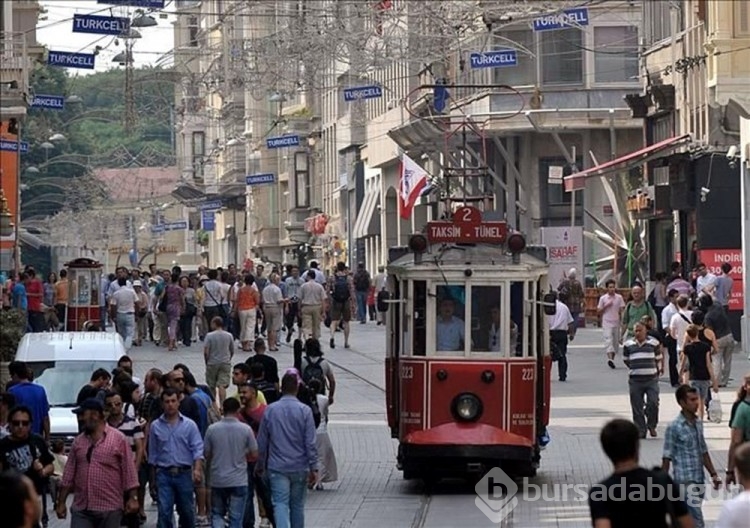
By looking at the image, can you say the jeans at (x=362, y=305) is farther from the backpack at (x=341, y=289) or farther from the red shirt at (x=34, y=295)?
the red shirt at (x=34, y=295)

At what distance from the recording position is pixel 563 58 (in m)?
57.8

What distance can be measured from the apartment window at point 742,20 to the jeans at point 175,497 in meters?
22.7

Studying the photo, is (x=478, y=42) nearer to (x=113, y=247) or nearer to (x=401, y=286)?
(x=401, y=286)

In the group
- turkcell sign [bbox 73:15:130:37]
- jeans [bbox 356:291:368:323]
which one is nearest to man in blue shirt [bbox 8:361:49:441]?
turkcell sign [bbox 73:15:130:37]

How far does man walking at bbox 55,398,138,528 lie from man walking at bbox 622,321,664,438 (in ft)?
35.6

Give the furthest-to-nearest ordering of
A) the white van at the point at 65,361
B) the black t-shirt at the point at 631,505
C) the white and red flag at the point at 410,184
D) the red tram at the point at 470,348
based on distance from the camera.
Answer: the white and red flag at the point at 410,184 → the white van at the point at 65,361 → the red tram at the point at 470,348 → the black t-shirt at the point at 631,505

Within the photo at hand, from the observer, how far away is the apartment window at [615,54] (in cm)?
5688

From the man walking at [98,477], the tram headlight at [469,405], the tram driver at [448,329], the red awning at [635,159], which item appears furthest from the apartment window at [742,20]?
the man walking at [98,477]

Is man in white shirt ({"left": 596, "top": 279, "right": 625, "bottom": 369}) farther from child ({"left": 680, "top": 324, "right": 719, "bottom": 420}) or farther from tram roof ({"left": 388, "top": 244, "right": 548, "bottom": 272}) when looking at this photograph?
tram roof ({"left": 388, "top": 244, "right": 548, "bottom": 272})

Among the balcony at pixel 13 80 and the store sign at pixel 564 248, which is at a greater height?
the balcony at pixel 13 80

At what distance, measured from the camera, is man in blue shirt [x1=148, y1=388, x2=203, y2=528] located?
15555mm

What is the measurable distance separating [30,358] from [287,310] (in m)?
20.2

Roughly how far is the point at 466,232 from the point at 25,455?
22.2 feet

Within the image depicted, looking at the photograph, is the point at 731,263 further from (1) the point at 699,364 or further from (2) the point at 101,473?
(2) the point at 101,473
